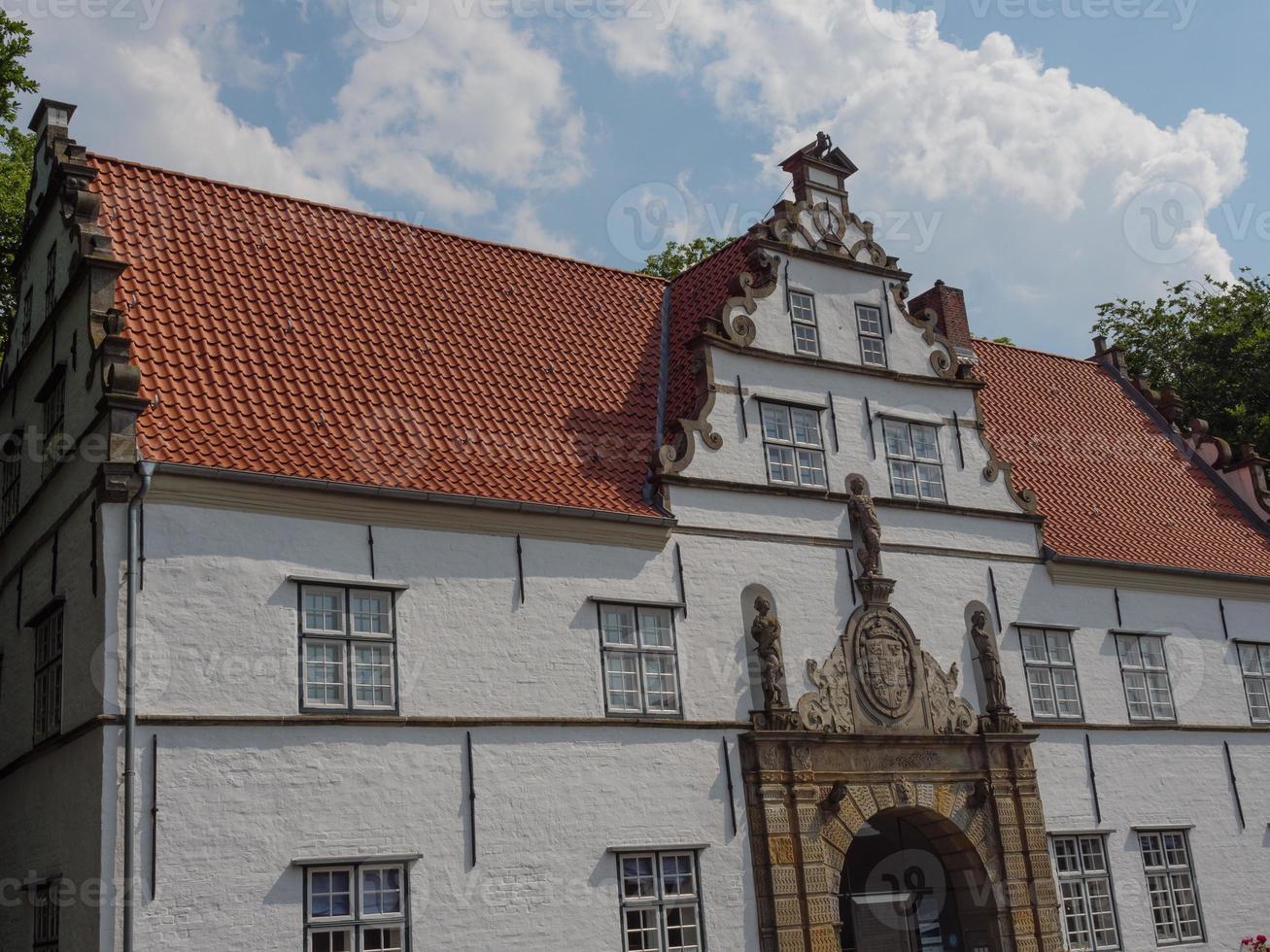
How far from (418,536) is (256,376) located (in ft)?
8.93

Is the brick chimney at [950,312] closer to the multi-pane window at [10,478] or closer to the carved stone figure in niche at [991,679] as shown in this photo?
the carved stone figure in niche at [991,679]

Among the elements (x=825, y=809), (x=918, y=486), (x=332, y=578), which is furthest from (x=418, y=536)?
(x=918, y=486)

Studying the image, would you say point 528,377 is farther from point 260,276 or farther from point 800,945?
point 800,945

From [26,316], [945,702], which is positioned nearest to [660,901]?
[945,702]

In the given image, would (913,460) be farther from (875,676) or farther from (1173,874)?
(1173,874)

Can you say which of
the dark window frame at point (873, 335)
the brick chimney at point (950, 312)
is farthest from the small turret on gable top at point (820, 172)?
the brick chimney at point (950, 312)

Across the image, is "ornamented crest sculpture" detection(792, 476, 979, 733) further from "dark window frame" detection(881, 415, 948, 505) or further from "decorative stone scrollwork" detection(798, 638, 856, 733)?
"dark window frame" detection(881, 415, 948, 505)

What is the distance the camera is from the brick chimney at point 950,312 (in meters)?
25.7

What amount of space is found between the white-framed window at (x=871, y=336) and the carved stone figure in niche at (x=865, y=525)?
2.23m

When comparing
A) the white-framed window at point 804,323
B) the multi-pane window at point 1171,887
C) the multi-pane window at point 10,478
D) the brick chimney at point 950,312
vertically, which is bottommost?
the multi-pane window at point 1171,887

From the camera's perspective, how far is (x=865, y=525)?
19.2 meters

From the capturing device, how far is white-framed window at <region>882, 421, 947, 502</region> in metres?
20.3

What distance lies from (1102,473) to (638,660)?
11.9 metres

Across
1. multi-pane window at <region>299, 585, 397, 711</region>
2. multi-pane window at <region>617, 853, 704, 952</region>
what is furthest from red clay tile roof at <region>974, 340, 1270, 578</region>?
multi-pane window at <region>299, 585, 397, 711</region>
